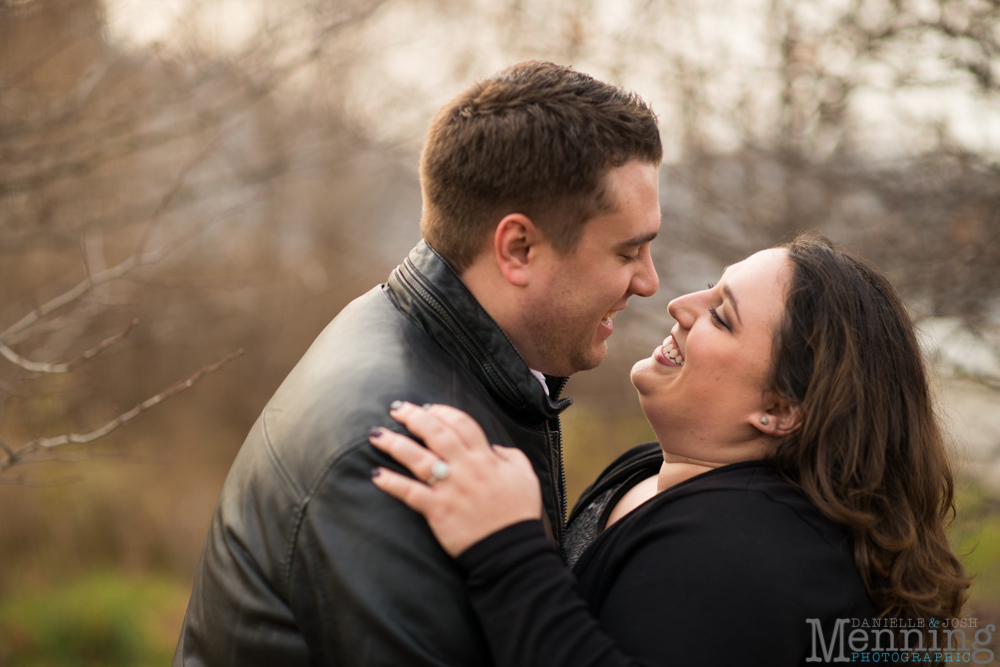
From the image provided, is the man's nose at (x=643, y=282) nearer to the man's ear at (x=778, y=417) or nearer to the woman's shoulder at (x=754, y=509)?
the man's ear at (x=778, y=417)

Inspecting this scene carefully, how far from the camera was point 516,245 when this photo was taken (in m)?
2.13

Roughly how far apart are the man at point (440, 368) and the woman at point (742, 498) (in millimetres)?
105

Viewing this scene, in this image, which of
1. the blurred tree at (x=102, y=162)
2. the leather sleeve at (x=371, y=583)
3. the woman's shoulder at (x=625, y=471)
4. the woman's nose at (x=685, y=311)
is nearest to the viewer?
the leather sleeve at (x=371, y=583)

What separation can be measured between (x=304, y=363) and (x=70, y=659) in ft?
14.6

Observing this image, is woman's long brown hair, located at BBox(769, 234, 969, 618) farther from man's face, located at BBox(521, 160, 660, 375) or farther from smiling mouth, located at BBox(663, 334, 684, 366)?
man's face, located at BBox(521, 160, 660, 375)

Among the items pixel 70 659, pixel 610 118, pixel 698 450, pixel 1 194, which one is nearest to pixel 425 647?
pixel 698 450

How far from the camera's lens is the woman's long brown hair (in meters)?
2.01

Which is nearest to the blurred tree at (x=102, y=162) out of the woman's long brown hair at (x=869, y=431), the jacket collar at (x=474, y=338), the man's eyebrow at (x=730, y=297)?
the jacket collar at (x=474, y=338)

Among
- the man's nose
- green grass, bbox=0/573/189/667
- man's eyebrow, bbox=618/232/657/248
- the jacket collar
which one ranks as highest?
man's eyebrow, bbox=618/232/657/248

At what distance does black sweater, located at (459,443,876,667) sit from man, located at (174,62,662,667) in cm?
13

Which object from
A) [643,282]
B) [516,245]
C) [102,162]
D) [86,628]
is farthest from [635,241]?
[86,628]

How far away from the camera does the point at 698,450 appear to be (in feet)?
7.79

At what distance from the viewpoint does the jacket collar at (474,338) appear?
2023 mm

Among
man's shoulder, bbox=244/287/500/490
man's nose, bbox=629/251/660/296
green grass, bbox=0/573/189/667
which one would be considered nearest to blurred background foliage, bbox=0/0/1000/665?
green grass, bbox=0/573/189/667
